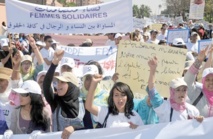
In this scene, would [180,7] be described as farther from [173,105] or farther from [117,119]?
[117,119]

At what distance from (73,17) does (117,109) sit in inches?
109

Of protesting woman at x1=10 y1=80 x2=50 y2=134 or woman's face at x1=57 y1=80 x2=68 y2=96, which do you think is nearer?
protesting woman at x1=10 y1=80 x2=50 y2=134

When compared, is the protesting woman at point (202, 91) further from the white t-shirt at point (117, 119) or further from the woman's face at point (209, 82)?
the white t-shirt at point (117, 119)

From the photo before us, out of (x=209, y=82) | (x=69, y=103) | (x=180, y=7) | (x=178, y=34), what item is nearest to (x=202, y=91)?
(x=209, y=82)

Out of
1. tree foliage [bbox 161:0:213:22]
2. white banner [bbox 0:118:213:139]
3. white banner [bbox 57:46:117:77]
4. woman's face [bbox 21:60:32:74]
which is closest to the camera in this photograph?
white banner [bbox 0:118:213:139]

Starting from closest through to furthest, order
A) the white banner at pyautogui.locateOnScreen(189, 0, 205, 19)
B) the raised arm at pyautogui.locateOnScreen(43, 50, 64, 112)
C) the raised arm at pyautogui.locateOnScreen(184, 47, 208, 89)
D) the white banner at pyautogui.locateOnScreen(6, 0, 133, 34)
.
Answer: the raised arm at pyautogui.locateOnScreen(43, 50, 64, 112)
the raised arm at pyautogui.locateOnScreen(184, 47, 208, 89)
the white banner at pyautogui.locateOnScreen(6, 0, 133, 34)
the white banner at pyautogui.locateOnScreen(189, 0, 205, 19)

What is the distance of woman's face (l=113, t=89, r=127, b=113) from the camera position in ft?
13.2

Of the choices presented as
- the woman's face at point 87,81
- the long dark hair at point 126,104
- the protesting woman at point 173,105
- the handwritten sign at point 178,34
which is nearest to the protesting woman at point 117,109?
the long dark hair at point 126,104

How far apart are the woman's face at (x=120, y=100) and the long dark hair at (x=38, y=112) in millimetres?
640

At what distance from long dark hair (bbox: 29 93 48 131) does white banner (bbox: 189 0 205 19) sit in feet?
32.4

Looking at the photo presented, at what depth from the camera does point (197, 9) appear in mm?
13688

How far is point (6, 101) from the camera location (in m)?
4.75

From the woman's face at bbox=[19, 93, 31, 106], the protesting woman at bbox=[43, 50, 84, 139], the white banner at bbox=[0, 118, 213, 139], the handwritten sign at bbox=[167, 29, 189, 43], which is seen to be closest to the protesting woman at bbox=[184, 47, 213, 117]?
the white banner at bbox=[0, 118, 213, 139]

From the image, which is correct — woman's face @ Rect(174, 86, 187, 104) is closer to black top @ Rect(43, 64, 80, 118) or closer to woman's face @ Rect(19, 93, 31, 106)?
black top @ Rect(43, 64, 80, 118)
